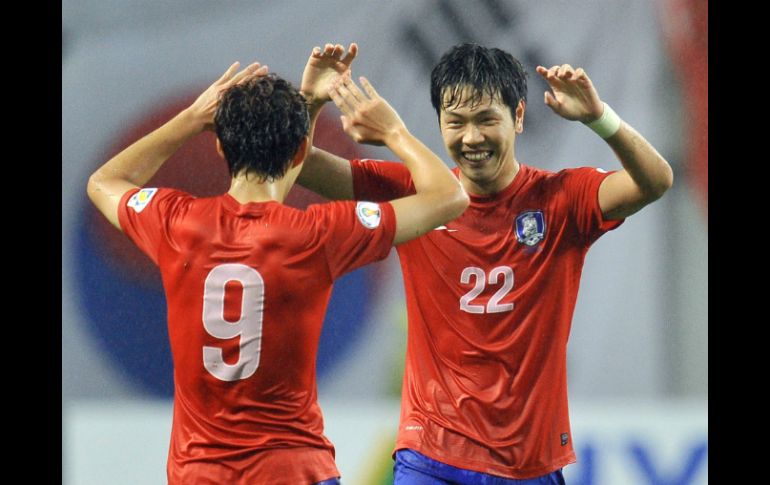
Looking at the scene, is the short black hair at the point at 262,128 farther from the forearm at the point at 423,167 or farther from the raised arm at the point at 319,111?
the raised arm at the point at 319,111

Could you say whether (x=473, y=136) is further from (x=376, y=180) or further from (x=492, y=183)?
(x=376, y=180)

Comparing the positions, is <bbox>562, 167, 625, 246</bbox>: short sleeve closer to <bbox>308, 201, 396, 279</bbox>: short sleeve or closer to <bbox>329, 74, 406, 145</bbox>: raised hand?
<bbox>329, 74, 406, 145</bbox>: raised hand

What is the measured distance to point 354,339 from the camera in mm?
4918

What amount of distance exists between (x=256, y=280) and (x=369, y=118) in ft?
2.27

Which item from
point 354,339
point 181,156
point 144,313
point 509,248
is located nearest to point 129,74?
point 181,156

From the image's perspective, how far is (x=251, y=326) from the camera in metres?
3.00

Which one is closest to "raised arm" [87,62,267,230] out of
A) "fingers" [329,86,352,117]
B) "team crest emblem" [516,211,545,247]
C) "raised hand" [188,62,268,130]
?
"raised hand" [188,62,268,130]

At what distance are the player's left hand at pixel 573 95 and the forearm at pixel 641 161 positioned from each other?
0.11 metres

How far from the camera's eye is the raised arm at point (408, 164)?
10.3 feet

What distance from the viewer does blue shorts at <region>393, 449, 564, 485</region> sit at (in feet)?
11.7

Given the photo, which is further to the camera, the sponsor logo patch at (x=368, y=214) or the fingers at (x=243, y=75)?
the fingers at (x=243, y=75)

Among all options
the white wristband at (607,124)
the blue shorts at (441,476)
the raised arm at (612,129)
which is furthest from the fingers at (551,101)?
the blue shorts at (441,476)

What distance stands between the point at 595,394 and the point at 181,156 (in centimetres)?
216

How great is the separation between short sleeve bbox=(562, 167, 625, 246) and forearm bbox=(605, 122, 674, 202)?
171mm
